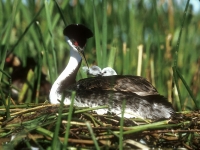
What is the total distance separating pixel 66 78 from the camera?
5.51m

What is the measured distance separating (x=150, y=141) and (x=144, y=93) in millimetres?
727

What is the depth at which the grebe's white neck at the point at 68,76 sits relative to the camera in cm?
Result: 531

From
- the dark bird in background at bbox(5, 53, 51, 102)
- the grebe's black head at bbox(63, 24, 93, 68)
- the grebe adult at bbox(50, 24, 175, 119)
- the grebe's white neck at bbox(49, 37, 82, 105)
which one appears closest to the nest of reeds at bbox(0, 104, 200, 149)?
the grebe adult at bbox(50, 24, 175, 119)

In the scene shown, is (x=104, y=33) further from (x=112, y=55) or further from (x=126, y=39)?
(x=126, y=39)

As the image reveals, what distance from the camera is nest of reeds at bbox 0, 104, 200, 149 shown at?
4.07 metres

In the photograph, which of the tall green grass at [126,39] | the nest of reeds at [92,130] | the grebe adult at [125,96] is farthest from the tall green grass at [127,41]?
the nest of reeds at [92,130]

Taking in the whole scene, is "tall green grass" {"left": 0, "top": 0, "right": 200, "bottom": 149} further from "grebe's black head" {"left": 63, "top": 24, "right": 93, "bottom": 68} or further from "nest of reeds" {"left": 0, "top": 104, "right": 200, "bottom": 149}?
"nest of reeds" {"left": 0, "top": 104, "right": 200, "bottom": 149}

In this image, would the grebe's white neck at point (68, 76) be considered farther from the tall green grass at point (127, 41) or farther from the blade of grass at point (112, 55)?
the blade of grass at point (112, 55)

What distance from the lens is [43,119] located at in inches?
173

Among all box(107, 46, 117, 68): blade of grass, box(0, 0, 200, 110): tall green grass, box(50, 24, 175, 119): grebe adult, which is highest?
box(0, 0, 200, 110): tall green grass

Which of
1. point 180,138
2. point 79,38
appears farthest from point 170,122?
point 79,38

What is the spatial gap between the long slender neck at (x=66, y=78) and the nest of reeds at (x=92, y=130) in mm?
574

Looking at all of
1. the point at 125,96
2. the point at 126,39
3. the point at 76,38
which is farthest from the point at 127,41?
the point at 125,96

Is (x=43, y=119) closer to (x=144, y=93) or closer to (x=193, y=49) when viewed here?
(x=144, y=93)
